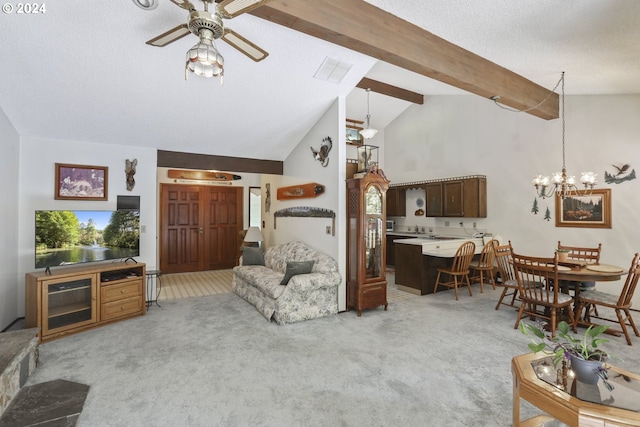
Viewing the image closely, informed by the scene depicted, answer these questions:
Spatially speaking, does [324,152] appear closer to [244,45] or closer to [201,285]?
[244,45]

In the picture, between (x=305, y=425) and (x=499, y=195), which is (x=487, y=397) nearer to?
(x=305, y=425)

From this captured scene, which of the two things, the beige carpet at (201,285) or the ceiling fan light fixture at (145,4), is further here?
the beige carpet at (201,285)

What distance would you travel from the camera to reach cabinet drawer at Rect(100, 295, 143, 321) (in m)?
3.62

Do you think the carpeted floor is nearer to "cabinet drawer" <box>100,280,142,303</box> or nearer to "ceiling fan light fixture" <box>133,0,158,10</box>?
"cabinet drawer" <box>100,280,142,303</box>

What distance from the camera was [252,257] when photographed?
17.3 feet

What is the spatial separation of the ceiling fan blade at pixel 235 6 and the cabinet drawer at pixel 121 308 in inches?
140

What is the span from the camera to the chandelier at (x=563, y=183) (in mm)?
3820

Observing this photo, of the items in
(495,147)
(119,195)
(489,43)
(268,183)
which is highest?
(489,43)

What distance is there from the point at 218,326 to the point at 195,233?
3860 mm

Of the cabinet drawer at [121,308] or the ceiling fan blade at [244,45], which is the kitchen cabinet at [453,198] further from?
the cabinet drawer at [121,308]

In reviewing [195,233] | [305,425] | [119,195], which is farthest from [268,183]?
[305,425]

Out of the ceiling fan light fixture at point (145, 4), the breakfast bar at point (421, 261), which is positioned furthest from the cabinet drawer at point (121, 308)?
the breakfast bar at point (421, 261)

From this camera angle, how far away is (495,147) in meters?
5.97

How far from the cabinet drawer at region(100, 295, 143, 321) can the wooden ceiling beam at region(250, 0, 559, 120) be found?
11.9ft
